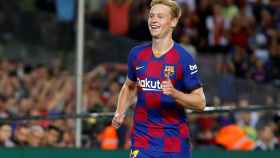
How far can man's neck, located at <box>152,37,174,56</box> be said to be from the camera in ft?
24.7

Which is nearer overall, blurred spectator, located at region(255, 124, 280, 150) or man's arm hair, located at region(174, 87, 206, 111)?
man's arm hair, located at region(174, 87, 206, 111)

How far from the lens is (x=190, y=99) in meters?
7.36

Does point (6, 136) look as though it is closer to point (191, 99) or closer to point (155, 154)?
point (155, 154)

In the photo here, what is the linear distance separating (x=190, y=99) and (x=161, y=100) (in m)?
0.28

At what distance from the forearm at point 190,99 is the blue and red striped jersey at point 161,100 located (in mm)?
87

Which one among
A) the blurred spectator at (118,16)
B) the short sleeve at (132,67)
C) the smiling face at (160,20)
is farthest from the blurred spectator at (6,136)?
the blurred spectator at (118,16)

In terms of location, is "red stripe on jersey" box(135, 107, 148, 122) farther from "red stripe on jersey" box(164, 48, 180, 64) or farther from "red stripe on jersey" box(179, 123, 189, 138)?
"red stripe on jersey" box(164, 48, 180, 64)

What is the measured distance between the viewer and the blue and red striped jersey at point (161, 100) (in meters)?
7.51

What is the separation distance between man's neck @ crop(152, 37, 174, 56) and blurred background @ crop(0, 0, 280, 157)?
4178 millimetres

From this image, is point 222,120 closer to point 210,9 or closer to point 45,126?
point 45,126

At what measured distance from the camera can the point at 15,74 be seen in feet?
48.2

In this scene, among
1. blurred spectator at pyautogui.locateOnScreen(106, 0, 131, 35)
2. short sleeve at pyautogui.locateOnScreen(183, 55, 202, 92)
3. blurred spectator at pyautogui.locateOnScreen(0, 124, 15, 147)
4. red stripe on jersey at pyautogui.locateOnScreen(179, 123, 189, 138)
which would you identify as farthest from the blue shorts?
blurred spectator at pyautogui.locateOnScreen(106, 0, 131, 35)

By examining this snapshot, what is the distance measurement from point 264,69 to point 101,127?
5.16m

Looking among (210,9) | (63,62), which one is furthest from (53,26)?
(210,9)
